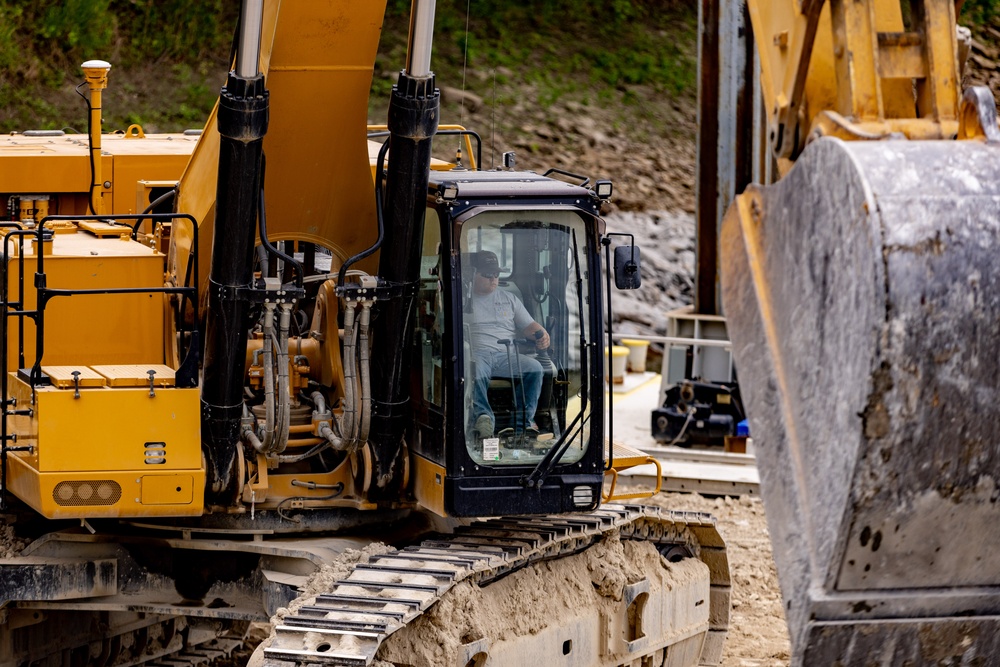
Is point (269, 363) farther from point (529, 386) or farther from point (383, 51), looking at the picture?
Answer: point (383, 51)

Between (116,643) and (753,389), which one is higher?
(753,389)

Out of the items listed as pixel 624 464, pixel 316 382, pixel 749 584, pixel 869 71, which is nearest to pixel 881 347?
pixel 869 71

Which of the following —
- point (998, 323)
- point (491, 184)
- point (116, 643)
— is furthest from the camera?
point (116, 643)

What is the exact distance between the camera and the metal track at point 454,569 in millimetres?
5891

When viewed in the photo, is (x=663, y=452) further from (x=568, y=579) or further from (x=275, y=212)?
(x=275, y=212)

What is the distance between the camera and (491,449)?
22.1ft

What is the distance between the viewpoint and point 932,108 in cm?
420

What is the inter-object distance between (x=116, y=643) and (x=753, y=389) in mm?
5197

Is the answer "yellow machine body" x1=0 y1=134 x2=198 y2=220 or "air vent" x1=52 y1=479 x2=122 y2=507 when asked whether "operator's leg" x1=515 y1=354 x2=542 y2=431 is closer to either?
"air vent" x1=52 y1=479 x2=122 y2=507

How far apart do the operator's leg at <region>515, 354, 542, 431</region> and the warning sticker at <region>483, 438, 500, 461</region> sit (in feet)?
0.38

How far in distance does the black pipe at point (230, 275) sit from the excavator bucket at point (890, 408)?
9.00ft

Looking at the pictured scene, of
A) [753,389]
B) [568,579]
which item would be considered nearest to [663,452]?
[568,579]

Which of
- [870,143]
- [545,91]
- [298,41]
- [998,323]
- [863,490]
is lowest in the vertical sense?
[863,490]

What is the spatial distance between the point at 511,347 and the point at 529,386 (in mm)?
184
